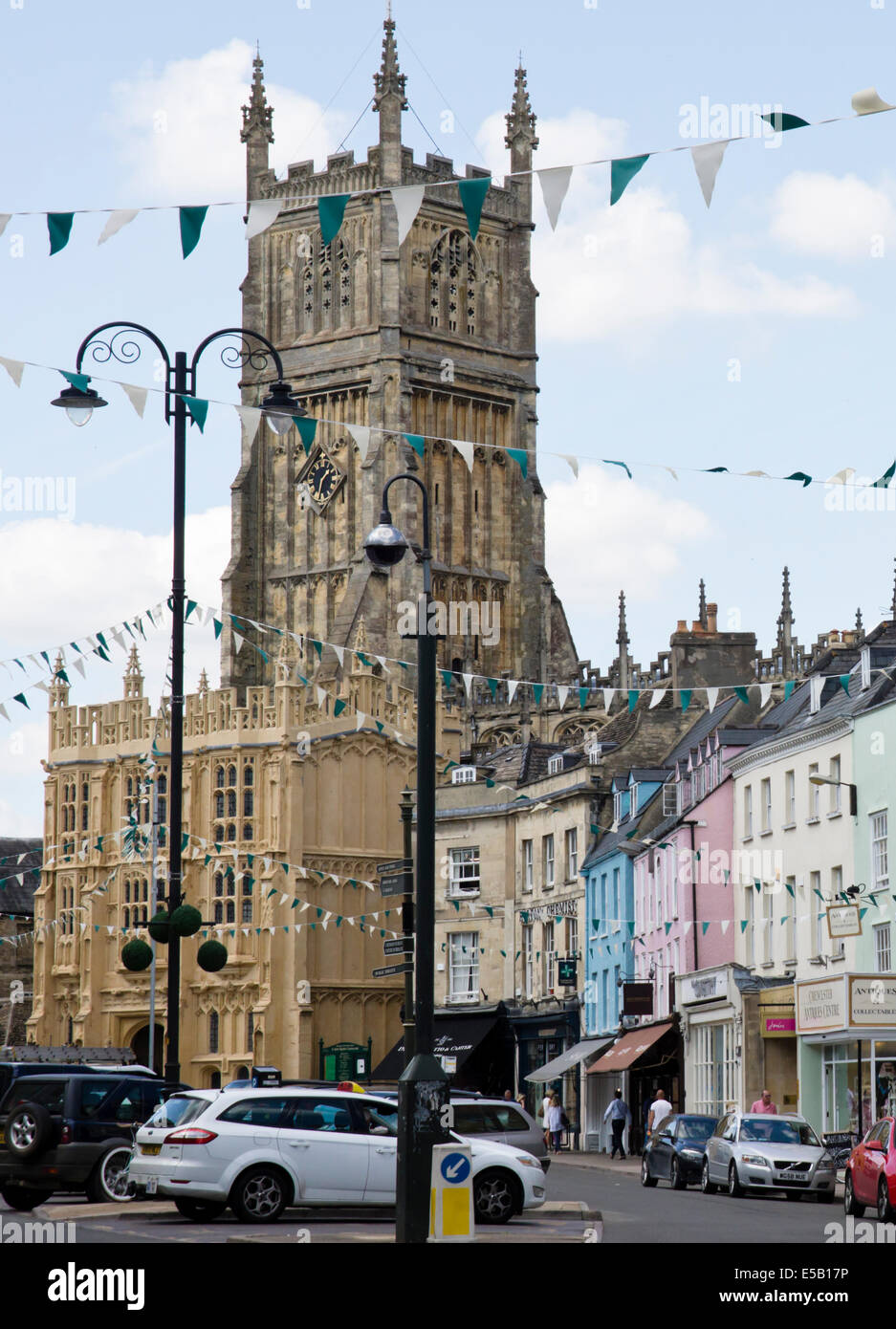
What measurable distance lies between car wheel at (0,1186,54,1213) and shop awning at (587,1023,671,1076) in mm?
23987

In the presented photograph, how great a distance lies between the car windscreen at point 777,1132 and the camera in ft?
94.2

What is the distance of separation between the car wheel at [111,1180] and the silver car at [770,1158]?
8512 millimetres

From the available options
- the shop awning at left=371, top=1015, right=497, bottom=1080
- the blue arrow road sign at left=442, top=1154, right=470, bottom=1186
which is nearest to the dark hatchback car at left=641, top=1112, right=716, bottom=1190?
the blue arrow road sign at left=442, top=1154, right=470, bottom=1186

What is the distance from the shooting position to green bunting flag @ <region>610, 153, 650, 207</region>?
45.6 feet

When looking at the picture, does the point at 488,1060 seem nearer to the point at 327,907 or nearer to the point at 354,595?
the point at 327,907

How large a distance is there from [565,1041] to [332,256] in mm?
43534

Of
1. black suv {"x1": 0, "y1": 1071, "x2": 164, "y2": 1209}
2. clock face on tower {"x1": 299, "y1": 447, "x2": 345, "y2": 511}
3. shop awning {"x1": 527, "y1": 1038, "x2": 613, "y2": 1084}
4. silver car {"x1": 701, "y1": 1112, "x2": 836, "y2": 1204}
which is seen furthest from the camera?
clock face on tower {"x1": 299, "y1": 447, "x2": 345, "y2": 511}

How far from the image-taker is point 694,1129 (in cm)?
3192

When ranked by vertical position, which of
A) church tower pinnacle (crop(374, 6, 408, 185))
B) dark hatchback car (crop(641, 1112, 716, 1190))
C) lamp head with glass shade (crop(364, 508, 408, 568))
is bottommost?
dark hatchback car (crop(641, 1112, 716, 1190))

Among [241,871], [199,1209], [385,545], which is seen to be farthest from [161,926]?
[241,871]

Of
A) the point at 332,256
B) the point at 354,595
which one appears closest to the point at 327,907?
the point at 354,595

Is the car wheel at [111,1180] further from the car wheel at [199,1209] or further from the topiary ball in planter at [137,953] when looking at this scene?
the topiary ball in planter at [137,953]

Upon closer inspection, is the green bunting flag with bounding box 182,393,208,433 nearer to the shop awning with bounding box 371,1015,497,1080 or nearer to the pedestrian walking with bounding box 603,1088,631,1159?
the pedestrian walking with bounding box 603,1088,631,1159
